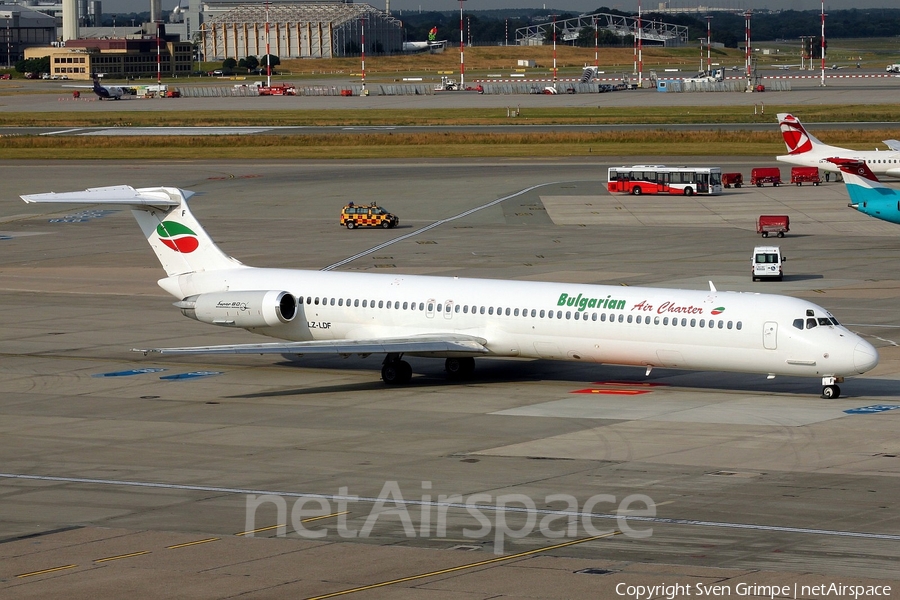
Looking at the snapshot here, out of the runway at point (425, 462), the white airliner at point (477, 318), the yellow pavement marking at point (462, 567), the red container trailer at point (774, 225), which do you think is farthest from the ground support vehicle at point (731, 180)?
the yellow pavement marking at point (462, 567)

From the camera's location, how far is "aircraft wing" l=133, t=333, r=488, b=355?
3928 centimetres

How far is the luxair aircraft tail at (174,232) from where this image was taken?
Result: 4409 cm

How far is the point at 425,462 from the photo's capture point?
99.2ft

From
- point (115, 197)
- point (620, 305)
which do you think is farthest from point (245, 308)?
point (620, 305)

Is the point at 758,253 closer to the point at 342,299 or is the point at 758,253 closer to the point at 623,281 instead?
the point at 623,281

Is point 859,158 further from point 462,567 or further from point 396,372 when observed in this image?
point 462,567

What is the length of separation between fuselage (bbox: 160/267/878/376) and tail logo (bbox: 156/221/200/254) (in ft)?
3.34

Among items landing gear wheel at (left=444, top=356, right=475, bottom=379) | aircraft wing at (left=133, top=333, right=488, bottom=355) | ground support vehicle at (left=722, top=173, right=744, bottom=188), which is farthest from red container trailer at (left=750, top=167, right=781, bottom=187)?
aircraft wing at (left=133, top=333, right=488, bottom=355)

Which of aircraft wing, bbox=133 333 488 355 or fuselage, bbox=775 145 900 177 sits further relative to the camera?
fuselage, bbox=775 145 900 177

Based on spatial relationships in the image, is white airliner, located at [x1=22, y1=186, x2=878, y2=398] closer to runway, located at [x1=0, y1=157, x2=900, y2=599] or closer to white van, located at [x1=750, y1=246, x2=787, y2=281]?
runway, located at [x1=0, y1=157, x2=900, y2=599]

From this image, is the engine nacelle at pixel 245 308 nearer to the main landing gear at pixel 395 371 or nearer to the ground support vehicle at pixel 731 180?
the main landing gear at pixel 395 371

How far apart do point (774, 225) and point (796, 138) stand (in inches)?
964

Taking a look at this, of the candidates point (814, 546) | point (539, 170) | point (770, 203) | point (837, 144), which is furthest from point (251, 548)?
point (837, 144)

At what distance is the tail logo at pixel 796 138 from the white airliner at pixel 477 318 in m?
57.4
